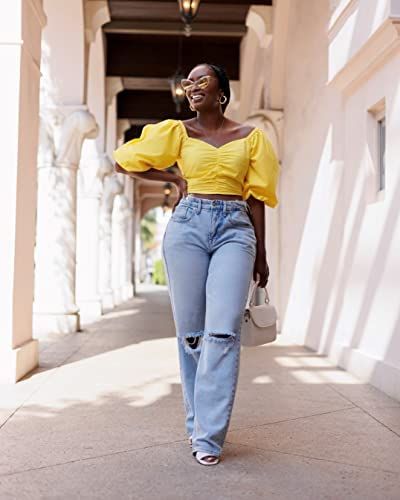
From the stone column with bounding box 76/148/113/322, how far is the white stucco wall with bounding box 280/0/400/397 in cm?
470

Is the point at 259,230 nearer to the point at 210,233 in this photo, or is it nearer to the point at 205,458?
the point at 210,233

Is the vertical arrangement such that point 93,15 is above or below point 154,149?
above

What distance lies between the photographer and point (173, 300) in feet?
11.3

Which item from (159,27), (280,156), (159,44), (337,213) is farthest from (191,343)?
(159,44)

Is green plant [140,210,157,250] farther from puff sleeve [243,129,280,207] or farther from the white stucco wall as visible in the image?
puff sleeve [243,129,280,207]

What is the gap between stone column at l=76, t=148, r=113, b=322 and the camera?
13.9 metres

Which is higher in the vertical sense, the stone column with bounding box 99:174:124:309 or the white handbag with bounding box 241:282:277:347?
the white handbag with bounding box 241:282:277:347

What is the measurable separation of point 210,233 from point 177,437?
1.15m

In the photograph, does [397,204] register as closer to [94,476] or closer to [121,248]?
[94,476]

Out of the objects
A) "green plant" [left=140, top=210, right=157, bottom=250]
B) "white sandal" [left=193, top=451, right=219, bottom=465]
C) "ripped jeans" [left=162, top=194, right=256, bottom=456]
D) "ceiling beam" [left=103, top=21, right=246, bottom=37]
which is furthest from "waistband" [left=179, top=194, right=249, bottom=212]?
"green plant" [left=140, top=210, right=157, bottom=250]

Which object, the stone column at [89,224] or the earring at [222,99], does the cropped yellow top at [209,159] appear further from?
the stone column at [89,224]

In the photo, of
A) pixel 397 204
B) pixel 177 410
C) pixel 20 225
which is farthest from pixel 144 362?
pixel 397 204

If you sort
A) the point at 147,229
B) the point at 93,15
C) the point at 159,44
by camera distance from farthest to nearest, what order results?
1. the point at 147,229
2. the point at 159,44
3. the point at 93,15

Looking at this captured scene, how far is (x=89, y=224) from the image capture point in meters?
14.4
